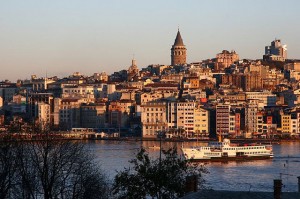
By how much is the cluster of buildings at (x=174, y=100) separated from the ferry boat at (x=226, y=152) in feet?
19.4

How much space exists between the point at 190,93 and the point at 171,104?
292 inches

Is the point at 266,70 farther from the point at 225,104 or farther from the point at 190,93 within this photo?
the point at 225,104

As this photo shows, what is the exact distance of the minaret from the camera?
7472cm

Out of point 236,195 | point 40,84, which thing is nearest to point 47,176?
point 236,195

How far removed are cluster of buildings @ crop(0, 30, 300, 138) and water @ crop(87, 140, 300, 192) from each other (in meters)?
6.39

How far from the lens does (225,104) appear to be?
4731 cm

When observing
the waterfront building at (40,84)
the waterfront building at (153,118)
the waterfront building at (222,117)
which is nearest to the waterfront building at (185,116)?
the waterfront building at (153,118)

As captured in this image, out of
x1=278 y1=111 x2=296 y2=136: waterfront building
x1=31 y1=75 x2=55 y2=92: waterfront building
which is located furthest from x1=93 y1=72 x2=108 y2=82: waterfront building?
x1=278 y1=111 x2=296 y2=136: waterfront building

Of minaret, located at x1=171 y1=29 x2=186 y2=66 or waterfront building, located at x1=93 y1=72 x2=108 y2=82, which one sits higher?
minaret, located at x1=171 y1=29 x2=186 y2=66

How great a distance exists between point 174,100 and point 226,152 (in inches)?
659

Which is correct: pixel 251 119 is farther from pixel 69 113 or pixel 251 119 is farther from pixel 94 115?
pixel 69 113

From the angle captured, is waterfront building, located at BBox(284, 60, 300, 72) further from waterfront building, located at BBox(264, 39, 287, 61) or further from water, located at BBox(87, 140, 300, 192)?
water, located at BBox(87, 140, 300, 192)

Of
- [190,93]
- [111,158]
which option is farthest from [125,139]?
[111,158]

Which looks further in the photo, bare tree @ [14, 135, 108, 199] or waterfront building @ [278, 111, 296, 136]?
waterfront building @ [278, 111, 296, 136]
